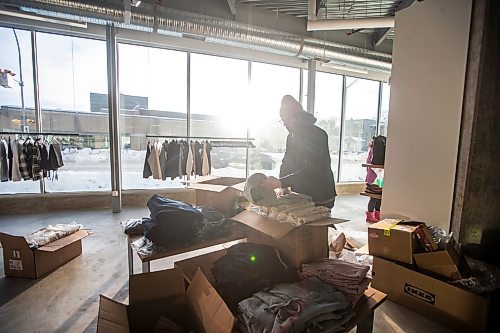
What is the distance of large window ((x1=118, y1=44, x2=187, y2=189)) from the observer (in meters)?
4.98

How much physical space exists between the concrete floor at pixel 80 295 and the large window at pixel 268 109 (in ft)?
9.97

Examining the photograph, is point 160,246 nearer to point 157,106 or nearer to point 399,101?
point 399,101

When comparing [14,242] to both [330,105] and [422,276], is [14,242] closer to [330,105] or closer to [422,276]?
[422,276]

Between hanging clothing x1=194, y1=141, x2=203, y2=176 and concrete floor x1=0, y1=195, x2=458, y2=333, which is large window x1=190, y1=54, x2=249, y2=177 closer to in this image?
hanging clothing x1=194, y1=141, x2=203, y2=176

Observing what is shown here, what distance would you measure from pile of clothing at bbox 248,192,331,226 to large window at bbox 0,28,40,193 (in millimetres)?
4707

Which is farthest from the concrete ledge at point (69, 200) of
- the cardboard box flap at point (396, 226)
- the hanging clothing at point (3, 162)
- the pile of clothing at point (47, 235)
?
the cardboard box flap at point (396, 226)

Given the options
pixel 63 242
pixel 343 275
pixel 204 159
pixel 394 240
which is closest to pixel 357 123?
pixel 204 159

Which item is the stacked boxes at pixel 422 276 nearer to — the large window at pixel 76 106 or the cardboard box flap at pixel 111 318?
the cardboard box flap at pixel 111 318

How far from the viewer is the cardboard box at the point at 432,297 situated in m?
1.91

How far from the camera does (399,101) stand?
2855 millimetres

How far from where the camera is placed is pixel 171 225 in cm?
165

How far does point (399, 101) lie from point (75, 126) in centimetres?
511

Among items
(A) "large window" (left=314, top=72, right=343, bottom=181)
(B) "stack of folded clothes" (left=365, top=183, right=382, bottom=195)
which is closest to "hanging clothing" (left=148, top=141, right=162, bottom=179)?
(B) "stack of folded clothes" (left=365, top=183, right=382, bottom=195)

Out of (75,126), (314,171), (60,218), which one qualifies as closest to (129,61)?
(75,126)
